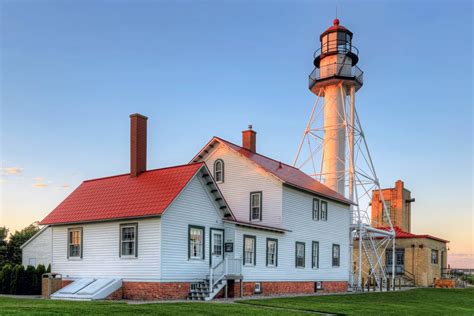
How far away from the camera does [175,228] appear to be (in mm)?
23266

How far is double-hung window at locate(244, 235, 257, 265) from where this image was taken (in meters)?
26.9

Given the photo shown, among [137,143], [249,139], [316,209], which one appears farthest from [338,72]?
[137,143]

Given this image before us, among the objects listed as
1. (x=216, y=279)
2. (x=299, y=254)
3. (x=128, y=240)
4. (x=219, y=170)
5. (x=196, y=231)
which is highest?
(x=219, y=170)

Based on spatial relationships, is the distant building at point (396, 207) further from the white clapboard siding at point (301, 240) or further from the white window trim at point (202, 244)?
the white window trim at point (202, 244)

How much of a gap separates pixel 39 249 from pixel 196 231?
11.5 m

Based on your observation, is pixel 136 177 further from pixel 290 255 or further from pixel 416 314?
pixel 416 314

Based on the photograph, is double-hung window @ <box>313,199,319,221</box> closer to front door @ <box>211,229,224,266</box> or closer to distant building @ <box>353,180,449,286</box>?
front door @ <box>211,229,224,266</box>

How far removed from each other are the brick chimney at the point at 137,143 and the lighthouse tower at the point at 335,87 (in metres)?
16.4

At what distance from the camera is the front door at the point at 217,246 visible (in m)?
25.4

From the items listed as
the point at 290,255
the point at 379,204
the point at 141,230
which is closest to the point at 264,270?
the point at 290,255

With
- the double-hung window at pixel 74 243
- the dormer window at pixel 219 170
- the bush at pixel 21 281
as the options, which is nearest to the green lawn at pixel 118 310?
the double-hung window at pixel 74 243

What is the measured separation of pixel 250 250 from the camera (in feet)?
89.5

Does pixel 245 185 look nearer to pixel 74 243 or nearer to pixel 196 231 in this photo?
pixel 196 231

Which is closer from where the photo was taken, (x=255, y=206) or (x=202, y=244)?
(x=202, y=244)
